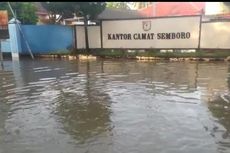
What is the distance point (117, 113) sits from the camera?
881 centimetres

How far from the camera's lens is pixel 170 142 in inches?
261

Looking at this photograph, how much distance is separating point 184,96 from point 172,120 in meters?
2.70

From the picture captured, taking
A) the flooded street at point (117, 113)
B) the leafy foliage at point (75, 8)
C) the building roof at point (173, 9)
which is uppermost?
the building roof at point (173, 9)

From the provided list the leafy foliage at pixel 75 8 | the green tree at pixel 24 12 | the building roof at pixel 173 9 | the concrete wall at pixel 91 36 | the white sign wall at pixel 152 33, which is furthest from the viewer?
the building roof at pixel 173 9

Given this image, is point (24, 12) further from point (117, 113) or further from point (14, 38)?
point (117, 113)

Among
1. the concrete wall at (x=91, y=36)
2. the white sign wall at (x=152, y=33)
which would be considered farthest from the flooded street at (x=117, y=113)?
the concrete wall at (x=91, y=36)

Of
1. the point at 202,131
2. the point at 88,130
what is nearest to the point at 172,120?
the point at 202,131

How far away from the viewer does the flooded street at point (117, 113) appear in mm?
6633

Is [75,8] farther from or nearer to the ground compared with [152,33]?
farther from the ground

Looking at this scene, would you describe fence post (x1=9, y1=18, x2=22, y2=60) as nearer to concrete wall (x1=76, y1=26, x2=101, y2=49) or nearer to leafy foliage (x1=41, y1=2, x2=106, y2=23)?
leafy foliage (x1=41, y1=2, x2=106, y2=23)

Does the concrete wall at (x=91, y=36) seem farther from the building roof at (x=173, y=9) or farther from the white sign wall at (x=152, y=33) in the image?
the building roof at (x=173, y=9)

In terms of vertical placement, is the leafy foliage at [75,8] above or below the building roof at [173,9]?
below

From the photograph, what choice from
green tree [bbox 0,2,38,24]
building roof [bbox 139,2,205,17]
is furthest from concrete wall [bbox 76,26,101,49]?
building roof [bbox 139,2,205,17]

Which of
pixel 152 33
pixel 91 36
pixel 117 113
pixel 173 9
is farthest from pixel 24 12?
pixel 117 113
